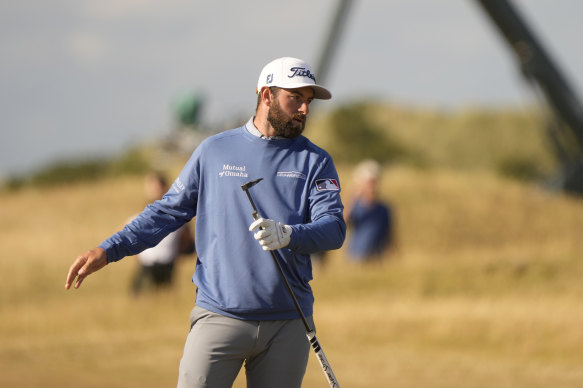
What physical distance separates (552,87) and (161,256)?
50.9 feet

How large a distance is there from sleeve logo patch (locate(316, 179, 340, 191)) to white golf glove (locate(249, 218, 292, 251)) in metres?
0.37

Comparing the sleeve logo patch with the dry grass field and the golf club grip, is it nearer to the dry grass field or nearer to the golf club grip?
the golf club grip

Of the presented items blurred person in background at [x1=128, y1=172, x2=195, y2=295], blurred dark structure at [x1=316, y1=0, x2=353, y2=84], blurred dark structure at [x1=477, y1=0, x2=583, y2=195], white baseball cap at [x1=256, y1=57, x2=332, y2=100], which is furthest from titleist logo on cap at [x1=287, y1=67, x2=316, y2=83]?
blurred dark structure at [x1=316, y1=0, x2=353, y2=84]

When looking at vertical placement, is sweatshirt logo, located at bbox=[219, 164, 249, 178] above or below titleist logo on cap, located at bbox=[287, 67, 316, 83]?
below

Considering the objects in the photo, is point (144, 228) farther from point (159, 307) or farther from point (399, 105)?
point (399, 105)

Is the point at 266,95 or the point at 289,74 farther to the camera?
the point at 266,95

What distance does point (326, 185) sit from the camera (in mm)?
4578

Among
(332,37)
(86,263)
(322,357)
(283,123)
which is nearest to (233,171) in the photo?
(283,123)

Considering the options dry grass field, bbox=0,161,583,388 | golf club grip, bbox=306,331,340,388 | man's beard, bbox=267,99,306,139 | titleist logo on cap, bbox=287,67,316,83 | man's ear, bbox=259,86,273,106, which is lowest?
dry grass field, bbox=0,161,583,388

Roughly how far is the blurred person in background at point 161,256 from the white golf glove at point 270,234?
693cm

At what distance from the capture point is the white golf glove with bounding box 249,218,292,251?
13.9 ft

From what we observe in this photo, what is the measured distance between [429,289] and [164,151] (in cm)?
1967

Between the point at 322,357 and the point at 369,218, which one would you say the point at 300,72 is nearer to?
the point at 322,357

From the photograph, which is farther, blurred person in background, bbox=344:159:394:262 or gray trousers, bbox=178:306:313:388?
blurred person in background, bbox=344:159:394:262
